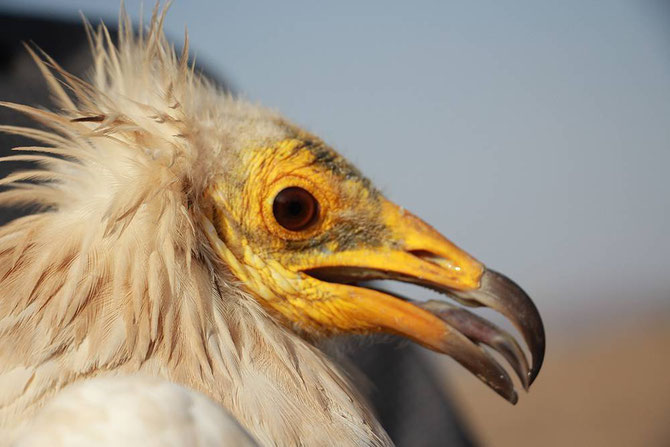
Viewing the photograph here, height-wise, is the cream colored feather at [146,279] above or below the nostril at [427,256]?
below

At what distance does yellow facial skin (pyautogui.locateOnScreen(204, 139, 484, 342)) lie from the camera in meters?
2.15

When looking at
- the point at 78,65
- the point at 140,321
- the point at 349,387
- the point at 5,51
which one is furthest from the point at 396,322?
the point at 5,51

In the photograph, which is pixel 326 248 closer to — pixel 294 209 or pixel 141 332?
pixel 294 209

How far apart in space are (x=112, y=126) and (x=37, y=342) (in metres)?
0.64

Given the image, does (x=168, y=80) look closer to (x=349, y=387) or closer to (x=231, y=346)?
(x=231, y=346)

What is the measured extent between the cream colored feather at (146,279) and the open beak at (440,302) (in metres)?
0.26

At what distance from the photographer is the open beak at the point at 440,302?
7.03 feet

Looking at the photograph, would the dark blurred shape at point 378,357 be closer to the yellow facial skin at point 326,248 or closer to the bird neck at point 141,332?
the yellow facial skin at point 326,248

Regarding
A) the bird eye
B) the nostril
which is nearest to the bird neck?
the bird eye

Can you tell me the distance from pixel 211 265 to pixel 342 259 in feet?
1.41

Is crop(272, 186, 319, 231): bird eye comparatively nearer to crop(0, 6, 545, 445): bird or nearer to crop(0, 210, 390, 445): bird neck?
crop(0, 6, 545, 445): bird

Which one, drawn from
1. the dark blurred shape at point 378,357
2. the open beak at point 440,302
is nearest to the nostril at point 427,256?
the open beak at point 440,302

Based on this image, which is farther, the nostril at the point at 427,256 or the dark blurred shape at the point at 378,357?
the dark blurred shape at the point at 378,357

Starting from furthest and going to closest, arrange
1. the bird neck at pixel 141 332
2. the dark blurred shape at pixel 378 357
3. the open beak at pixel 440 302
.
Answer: the dark blurred shape at pixel 378 357, the open beak at pixel 440 302, the bird neck at pixel 141 332
